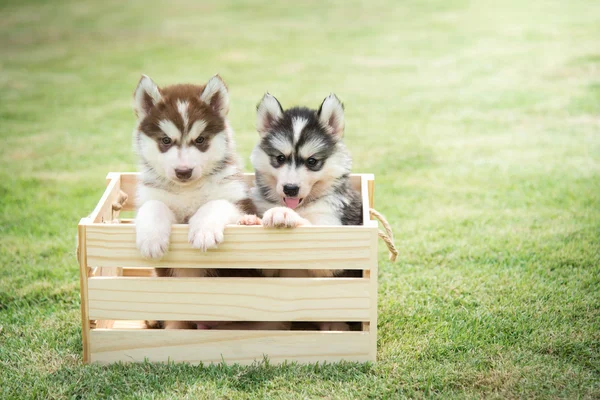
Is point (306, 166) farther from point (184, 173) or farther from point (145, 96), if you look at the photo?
point (145, 96)

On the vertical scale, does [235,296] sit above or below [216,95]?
below

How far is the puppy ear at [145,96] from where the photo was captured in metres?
3.19

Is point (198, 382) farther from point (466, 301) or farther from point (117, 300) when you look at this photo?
point (466, 301)

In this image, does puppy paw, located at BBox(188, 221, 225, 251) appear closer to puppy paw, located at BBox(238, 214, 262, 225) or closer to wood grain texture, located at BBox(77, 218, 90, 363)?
puppy paw, located at BBox(238, 214, 262, 225)

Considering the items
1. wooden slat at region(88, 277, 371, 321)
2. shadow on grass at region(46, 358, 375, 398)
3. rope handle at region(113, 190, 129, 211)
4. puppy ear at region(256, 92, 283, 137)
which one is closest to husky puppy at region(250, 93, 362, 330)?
puppy ear at region(256, 92, 283, 137)

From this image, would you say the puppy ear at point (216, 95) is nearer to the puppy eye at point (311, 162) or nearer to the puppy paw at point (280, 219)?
the puppy eye at point (311, 162)

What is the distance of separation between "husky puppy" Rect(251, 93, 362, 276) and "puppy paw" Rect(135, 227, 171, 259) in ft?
1.72

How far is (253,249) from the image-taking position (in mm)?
3084

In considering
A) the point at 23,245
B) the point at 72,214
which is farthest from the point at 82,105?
the point at 23,245

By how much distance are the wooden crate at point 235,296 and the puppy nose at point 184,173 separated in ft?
0.75

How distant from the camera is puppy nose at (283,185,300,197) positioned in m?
3.31

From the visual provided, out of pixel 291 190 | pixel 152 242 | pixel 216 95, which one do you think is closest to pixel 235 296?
pixel 152 242

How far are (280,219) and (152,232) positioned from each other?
1.78 ft

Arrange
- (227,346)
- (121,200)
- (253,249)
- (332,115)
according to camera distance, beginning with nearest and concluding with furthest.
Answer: (253,249), (227,346), (332,115), (121,200)
